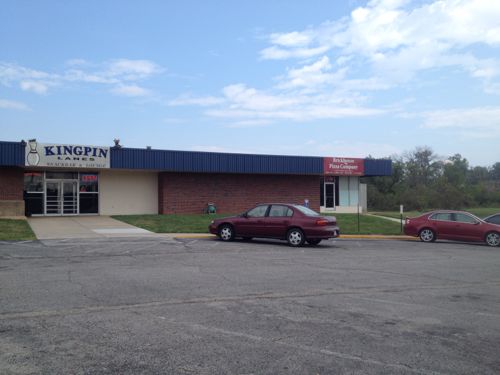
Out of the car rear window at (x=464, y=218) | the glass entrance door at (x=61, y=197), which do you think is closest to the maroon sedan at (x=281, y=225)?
the car rear window at (x=464, y=218)

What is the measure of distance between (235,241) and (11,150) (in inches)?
509

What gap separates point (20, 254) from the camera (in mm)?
13102

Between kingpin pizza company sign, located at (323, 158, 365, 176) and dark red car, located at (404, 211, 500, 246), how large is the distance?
11792 millimetres

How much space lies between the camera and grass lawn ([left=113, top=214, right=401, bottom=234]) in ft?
71.2

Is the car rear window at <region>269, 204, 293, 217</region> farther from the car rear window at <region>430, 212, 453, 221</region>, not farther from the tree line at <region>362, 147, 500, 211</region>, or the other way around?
the tree line at <region>362, 147, 500, 211</region>

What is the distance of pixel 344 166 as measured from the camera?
33.3 m

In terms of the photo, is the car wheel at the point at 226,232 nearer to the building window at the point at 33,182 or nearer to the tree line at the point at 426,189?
the building window at the point at 33,182

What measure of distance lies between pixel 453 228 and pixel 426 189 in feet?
119

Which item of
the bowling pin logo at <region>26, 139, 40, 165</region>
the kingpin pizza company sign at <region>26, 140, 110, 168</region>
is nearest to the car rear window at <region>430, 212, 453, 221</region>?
the kingpin pizza company sign at <region>26, 140, 110, 168</region>

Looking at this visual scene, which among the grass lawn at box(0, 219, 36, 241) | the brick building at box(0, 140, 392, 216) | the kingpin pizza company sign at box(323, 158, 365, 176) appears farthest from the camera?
A: the kingpin pizza company sign at box(323, 158, 365, 176)

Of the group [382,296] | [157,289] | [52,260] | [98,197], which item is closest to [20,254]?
[52,260]

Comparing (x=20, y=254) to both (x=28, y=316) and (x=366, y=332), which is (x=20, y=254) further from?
(x=366, y=332)

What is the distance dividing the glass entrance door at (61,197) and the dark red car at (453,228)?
17.9 meters

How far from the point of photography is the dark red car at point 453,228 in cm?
1916
